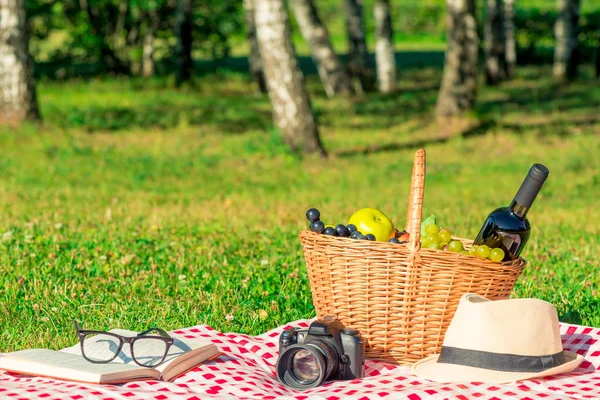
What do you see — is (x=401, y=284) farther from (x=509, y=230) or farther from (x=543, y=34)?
(x=543, y=34)

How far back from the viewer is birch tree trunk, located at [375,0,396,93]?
20656 millimetres

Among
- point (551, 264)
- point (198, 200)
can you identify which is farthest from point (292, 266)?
point (198, 200)

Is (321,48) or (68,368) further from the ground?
(321,48)

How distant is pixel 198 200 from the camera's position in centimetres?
1038

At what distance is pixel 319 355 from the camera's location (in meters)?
3.98

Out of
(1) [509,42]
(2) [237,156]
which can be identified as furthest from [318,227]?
(1) [509,42]

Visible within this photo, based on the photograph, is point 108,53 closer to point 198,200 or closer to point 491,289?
point 198,200

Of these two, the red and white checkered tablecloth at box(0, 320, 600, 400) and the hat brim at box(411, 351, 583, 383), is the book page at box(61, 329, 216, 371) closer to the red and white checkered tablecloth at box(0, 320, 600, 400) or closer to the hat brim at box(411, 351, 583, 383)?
the red and white checkered tablecloth at box(0, 320, 600, 400)

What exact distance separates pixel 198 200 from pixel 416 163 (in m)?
6.47

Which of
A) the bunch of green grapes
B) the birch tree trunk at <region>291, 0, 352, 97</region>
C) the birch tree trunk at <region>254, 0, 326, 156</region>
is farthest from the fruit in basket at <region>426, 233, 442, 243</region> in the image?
the birch tree trunk at <region>291, 0, 352, 97</region>

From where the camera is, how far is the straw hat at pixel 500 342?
4.01m

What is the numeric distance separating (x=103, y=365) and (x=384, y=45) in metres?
17.5

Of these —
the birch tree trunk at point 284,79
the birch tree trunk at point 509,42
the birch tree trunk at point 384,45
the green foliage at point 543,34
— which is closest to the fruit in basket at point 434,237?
the birch tree trunk at point 284,79

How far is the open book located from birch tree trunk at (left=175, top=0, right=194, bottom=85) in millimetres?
17109
